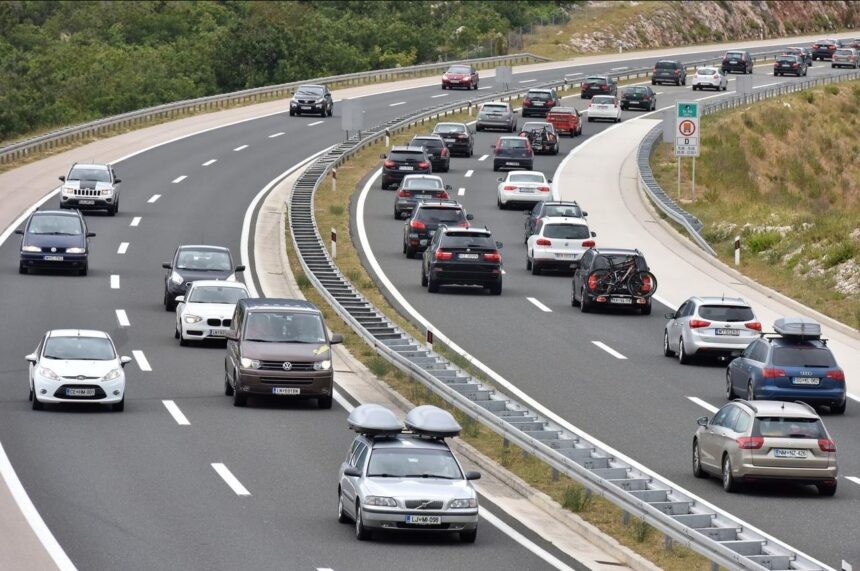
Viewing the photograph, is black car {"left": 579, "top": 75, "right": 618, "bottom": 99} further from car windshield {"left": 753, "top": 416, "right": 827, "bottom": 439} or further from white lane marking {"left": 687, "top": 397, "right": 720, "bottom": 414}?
car windshield {"left": 753, "top": 416, "right": 827, "bottom": 439}

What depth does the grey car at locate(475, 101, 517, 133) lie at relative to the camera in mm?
80375

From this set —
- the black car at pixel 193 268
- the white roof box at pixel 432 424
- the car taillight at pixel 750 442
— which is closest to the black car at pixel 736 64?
the black car at pixel 193 268

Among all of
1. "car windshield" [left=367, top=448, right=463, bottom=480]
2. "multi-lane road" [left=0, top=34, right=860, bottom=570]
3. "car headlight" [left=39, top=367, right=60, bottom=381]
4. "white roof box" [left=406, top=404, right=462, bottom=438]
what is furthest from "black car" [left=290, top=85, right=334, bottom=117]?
"car windshield" [left=367, top=448, right=463, bottom=480]

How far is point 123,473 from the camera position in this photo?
23.4 metres

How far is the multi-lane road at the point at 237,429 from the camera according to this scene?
19.6 meters

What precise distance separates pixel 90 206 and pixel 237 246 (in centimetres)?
800

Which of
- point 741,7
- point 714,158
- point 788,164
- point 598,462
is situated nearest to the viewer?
point 598,462

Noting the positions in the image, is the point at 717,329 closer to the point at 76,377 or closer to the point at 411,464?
the point at 76,377

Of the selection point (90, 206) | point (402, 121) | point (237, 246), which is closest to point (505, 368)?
point (237, 246)

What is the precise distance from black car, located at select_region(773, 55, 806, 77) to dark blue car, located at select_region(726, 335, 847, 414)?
82015 millimetres

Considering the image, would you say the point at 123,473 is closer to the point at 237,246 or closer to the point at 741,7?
the point at 237,246

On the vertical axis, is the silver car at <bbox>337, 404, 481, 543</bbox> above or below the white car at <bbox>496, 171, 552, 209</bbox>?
above

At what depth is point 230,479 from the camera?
23.3 metres

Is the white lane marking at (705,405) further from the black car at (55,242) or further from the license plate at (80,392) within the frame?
the black car at (55,242)
